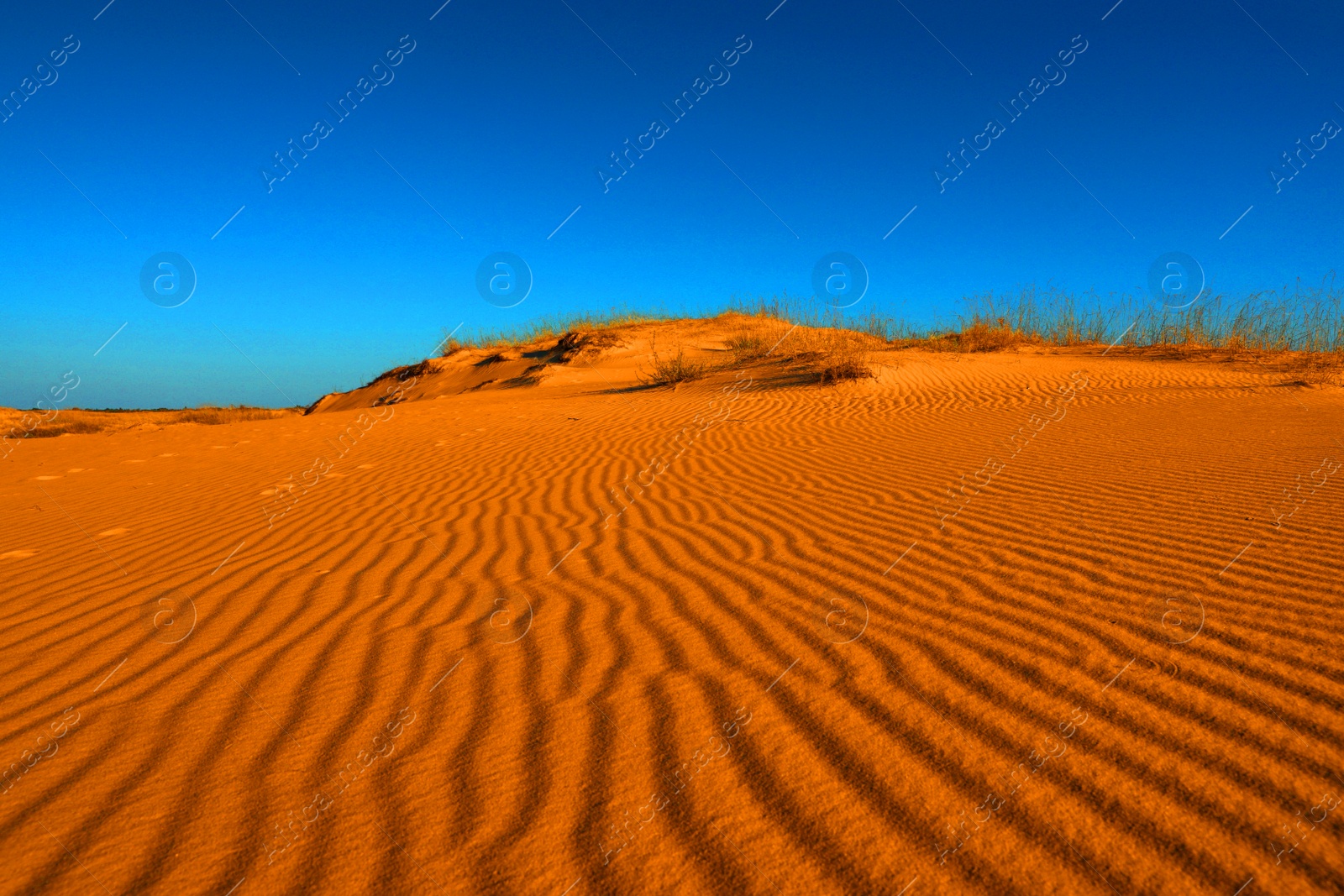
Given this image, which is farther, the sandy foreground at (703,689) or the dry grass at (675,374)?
the dry grass at (675,374)

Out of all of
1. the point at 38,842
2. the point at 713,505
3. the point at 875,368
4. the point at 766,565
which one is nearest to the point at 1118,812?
the point at 766,565

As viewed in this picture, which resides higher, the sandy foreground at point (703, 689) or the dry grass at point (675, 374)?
the dry grass at point (675, 374)

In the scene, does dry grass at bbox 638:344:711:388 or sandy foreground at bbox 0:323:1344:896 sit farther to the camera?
dry grass at bbox 638:344:711:388

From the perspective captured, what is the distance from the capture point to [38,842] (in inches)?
64.7

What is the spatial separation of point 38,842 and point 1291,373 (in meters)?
15.6

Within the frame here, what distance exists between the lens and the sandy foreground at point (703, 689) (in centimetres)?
153

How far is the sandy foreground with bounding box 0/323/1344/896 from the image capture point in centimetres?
153

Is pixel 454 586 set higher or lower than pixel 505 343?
lower

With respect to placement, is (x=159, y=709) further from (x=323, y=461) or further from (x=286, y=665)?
(x=323, y=461)

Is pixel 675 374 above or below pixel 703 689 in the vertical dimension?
above

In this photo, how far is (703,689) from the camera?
2.29 meters

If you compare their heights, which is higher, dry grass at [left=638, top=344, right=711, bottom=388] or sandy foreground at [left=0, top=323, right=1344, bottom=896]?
dry grass at [left=638, top=344, right=711, bottom=388]

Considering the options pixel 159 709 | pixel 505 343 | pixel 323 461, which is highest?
pixel 505 343

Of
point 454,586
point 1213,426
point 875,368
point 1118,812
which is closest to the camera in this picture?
point 1118,812
